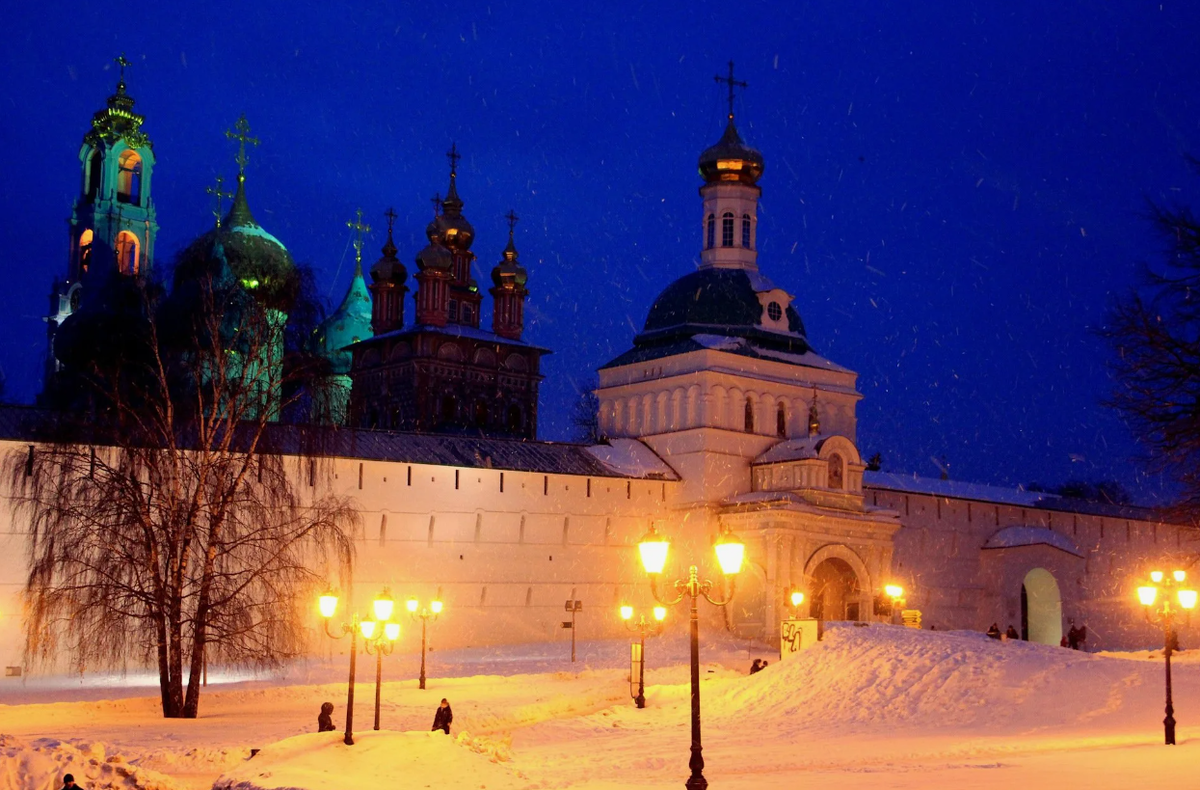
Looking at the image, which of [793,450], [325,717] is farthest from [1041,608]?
[325,717]

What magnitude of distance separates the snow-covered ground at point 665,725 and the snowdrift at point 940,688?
0.05 m

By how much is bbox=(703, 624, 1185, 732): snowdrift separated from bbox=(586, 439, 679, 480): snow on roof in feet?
45.3

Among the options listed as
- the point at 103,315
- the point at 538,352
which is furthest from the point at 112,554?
the point at 538,352

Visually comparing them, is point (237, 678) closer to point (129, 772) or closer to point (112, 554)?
point (112, 554)

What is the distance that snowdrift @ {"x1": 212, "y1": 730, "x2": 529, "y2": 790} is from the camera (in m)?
15.1

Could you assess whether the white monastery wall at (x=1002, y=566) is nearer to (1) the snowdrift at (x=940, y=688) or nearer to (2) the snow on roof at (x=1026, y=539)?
(2) the snow on roof at (x=1026, y=539)

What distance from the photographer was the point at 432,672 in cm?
3058

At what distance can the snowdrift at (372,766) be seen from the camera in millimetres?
15112

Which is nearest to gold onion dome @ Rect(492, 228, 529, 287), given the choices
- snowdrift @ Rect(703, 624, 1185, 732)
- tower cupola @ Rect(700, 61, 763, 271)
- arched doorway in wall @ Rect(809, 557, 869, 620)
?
tower cupola @ Rect(700, 61, 763, 271)

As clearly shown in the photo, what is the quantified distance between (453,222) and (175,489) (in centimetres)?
3191

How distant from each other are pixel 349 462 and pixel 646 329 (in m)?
12.9

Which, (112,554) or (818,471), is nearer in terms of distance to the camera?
(112,554)

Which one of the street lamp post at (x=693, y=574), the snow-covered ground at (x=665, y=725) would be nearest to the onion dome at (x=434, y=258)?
the snow-covered ground at (x=665, y=725)

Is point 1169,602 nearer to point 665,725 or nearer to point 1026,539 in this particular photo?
point 665,725
